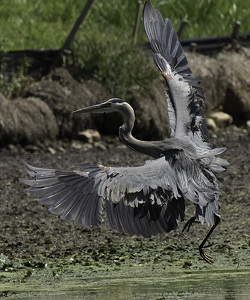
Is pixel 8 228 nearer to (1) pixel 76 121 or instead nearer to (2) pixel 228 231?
(2) pixel 228 231

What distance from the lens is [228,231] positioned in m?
8.12

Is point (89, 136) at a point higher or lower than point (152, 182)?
lower

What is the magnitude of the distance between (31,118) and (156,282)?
651 cm

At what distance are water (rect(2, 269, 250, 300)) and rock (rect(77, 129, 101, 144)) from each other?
6.56m

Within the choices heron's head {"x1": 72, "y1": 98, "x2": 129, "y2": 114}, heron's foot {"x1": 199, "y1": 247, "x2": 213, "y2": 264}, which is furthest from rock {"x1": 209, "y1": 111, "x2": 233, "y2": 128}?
heron's foot {"x1": 199, "y1": 247, "x2": 213, "y2": 264}

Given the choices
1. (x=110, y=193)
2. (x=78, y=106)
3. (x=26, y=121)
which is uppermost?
(x=110, y=193)

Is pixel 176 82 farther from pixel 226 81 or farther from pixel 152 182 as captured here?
pixel 226 81

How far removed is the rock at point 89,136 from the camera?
13062 millimetres

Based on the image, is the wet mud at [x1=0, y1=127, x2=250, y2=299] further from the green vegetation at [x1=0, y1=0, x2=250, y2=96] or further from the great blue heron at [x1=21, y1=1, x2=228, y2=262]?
the green vegetation at [x1=0, y1=0, x2=250, y2=96]

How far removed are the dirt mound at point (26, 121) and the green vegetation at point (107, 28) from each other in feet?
4.19

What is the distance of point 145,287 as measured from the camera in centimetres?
610

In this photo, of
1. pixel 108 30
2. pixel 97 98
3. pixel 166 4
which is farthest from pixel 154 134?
pixel 166 4

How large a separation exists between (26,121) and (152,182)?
6.81 m

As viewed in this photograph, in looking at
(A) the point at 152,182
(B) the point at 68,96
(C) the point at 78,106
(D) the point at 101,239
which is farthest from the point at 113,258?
(B) the point at 68,96
